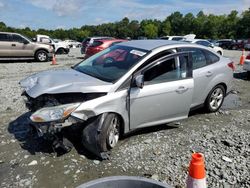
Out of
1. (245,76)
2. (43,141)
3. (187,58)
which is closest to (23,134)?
(43,141)

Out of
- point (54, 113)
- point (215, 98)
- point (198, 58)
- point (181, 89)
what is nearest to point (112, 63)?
point (181, 89)

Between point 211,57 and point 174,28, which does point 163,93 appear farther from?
point 174,28

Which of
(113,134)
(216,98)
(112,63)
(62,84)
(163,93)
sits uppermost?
(112,63)

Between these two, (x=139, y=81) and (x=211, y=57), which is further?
(x=211, y=57)

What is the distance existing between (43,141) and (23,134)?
0.61 metres

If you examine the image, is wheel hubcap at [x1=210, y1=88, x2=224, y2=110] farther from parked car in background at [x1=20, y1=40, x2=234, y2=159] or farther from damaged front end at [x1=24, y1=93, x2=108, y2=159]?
A: damaged front end at [x1=24, y1=93, x2=108, y2=159]

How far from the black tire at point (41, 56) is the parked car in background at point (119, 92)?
523 inches

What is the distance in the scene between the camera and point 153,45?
18.0ft

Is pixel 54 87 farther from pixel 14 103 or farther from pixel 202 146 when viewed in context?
pixel 14 103

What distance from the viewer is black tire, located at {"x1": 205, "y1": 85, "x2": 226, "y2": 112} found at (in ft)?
21.3

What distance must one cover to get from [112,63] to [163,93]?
105cm

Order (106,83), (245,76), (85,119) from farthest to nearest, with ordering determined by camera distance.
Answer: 1. (245,76)
2. (106,83)
3. (85,119)

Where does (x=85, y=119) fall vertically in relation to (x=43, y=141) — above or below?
above

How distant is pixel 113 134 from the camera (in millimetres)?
4660
